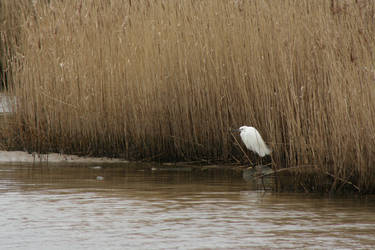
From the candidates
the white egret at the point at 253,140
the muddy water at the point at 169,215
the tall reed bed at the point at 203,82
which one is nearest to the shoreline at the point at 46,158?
the tall reed bed at the point at 203,82

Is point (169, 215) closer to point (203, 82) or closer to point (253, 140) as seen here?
point (253, 140)

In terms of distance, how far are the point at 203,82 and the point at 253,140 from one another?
108 cm

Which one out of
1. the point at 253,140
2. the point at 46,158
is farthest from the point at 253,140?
the point at 46,158

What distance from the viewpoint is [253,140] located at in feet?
21.8

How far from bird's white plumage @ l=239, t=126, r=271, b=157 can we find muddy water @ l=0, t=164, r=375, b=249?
12.0 inches

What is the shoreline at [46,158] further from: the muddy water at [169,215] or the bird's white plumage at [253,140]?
the bird's white plumage at [253,140]

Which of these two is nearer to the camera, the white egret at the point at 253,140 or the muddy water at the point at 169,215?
the muddy water at the point at 169,215

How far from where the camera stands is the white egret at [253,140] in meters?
6.63

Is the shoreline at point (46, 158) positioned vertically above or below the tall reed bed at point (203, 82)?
below

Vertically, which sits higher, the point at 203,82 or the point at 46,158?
the point at 203,82

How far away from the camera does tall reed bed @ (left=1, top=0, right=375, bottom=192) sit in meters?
5.59

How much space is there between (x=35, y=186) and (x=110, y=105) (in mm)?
1919

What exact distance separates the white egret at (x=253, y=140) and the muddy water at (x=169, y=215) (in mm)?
305

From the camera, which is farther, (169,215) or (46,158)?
(46,158)
